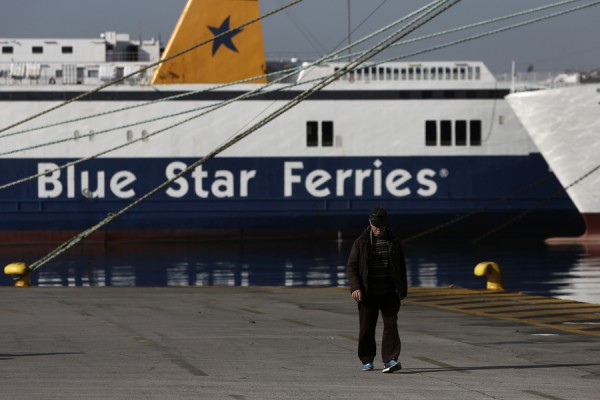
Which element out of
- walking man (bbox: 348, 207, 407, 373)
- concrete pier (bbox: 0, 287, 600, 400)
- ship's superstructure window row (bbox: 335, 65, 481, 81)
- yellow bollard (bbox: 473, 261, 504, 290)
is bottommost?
concrete pier (bbox: 0, 287, 600, 400)

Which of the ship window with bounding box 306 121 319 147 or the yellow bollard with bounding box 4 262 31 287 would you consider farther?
the ship window with bounding box 306 121 319 147

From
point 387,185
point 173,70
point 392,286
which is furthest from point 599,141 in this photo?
point 392,286

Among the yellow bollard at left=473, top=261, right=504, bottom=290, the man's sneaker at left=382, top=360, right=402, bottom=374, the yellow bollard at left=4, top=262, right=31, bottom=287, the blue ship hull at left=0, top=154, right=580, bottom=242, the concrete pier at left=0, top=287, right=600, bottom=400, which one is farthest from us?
the blue ship hull at left=0, top=154, right=580, bottom=242

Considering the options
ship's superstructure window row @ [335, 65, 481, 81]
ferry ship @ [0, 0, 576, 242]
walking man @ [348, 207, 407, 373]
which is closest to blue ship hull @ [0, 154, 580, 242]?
ferry ship @ [0, 0, 576, 242]

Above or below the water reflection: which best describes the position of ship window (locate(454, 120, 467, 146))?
above

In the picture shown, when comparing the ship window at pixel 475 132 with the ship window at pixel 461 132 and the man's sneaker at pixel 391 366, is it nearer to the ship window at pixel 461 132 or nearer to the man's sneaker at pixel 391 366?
the ship window at pixel 461 132

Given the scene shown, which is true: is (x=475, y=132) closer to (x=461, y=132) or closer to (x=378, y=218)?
(x=461, y=132)

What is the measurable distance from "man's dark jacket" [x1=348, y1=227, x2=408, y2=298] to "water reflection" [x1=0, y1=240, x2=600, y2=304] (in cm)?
1179

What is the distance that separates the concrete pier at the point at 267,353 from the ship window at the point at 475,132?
24.2 metres

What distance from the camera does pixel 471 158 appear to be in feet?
149

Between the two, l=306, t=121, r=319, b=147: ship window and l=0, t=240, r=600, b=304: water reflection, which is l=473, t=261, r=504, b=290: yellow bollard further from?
l=306, t=121, r=319, b=147: ship window

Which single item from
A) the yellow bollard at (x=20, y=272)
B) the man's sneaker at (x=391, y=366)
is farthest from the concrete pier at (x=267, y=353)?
the yellow bollard at (x=20, y=272)

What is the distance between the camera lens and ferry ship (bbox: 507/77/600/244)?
42.2 meters

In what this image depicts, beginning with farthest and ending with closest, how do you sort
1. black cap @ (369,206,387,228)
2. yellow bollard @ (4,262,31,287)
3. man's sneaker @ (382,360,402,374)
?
yellow bollard @ (4,262,31,287), black cap @ (369,206,387,228), man's sneaker @ (382,360,402,374)
